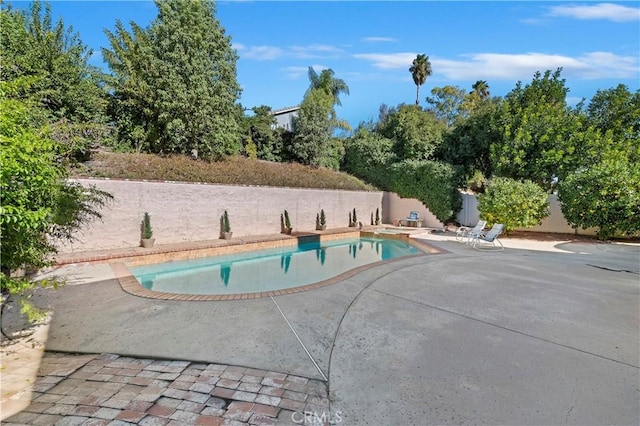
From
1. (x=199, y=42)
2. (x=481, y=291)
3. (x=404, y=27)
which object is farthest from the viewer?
(x=199, y=42)

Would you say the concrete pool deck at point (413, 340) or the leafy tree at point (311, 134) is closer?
the concrete pool deck at point (413, 340)

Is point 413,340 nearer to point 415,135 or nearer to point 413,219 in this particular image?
point 413,219

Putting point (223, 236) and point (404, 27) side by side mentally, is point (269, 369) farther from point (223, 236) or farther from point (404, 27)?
point (404, 27)

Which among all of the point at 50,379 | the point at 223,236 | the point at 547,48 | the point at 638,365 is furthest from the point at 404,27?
the point at 50,379

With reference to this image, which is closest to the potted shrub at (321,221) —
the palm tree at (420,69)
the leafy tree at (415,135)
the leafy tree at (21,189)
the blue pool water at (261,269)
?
the blue pool water at (261,269)

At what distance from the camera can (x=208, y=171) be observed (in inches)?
506

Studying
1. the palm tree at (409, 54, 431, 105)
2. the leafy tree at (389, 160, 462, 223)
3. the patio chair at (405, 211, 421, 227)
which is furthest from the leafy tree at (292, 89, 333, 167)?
the palm tree at (409, 54, 431, 105)

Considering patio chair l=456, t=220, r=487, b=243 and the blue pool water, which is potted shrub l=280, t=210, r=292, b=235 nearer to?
the blue pool water

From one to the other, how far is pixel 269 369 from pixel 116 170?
1006cm

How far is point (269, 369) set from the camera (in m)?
3.10

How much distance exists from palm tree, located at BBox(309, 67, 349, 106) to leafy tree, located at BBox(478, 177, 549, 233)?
17555 millimetres

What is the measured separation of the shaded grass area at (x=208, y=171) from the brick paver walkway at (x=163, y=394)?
6.69m

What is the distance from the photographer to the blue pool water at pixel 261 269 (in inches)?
294

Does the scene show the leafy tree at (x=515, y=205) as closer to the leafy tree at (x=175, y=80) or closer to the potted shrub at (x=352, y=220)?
the potted shrub at (x=352, y=220)
